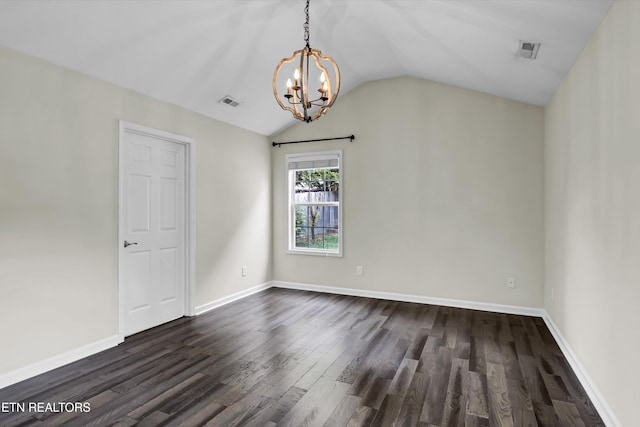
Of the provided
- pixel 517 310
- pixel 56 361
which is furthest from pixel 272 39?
pixel 517 310

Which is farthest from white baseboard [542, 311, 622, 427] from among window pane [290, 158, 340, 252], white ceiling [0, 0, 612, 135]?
window pane [290, 158, 340, 252]

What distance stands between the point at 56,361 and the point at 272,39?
3.43m

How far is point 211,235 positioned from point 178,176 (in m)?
A: 0.85

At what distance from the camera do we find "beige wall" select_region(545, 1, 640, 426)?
72.6 inches

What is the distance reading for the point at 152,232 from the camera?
3906mm

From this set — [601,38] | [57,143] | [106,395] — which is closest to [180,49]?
[57,143]

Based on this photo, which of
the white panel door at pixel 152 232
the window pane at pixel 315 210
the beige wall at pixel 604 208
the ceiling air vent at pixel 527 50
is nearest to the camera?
the beige wall at pixel 604 208

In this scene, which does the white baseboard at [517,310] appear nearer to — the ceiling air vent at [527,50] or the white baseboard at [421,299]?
the white baseboard at [421,299]

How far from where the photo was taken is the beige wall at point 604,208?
1.84m

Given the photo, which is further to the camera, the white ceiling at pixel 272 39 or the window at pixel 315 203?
the window at pixel 315 203

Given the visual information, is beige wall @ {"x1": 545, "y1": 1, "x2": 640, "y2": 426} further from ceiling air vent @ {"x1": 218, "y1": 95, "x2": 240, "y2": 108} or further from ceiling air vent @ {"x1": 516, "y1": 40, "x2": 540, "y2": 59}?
ceiling air vent @ {"x1": 218, "y1": 95, "x2": 240, "y2": 108}

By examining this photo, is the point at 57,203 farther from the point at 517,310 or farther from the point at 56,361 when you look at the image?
the point at 517,310

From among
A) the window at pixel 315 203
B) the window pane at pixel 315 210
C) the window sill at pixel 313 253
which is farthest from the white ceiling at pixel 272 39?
the window sill at pixel 313 253

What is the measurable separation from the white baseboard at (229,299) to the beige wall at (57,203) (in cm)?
113
